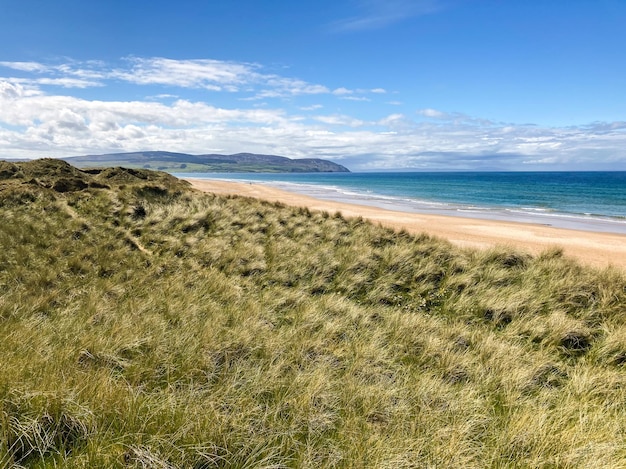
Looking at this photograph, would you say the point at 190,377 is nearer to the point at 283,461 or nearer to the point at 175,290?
the point at 283,461

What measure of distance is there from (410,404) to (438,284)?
609 centimetres

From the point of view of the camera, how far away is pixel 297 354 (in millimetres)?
5262

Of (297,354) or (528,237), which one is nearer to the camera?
(297,354)

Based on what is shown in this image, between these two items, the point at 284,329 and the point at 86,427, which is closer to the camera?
the point at 86,427

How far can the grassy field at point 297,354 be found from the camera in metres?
3.15

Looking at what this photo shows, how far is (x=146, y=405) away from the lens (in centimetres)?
335

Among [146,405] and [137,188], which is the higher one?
[137,188]

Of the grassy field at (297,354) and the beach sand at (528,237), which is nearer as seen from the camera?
the grassy field at (297,354)

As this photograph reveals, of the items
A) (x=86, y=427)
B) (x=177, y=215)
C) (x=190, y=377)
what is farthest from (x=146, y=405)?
(x=177, y=215)

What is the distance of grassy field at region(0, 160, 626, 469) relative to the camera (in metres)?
3.15

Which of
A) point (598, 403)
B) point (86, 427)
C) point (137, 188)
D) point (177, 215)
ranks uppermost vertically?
point (137, 188)

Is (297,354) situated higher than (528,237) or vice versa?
(528,237)

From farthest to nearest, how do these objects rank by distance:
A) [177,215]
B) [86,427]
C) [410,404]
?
1. [177,215]
2. [410,404]
3. [86,427]

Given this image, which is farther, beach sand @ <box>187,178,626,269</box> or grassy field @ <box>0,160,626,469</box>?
beach sand @ <box>187,178,626,269</box>
